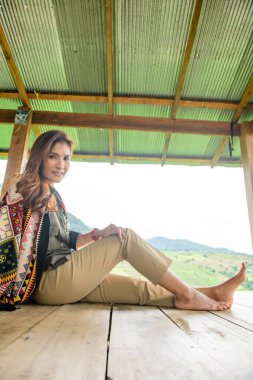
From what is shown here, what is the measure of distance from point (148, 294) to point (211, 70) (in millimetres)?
Answer: 3074

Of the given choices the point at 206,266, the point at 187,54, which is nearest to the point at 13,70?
the point at 187,54

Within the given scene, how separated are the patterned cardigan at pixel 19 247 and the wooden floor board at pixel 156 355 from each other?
0.60 metres

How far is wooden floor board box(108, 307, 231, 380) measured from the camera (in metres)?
0.60

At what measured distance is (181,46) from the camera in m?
3.17

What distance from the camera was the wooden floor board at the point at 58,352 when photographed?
58cm

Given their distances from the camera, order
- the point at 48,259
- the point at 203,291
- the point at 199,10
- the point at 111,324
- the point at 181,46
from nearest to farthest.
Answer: the point at 111,324 < the point at 48,259 < the point at 203,291 < the point at 199,10 < the point at 181,46

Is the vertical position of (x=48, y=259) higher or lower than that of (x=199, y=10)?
lower

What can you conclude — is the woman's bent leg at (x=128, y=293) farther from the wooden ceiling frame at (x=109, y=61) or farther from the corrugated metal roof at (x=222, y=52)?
the corrugated metal roof at (x=222, y=52)

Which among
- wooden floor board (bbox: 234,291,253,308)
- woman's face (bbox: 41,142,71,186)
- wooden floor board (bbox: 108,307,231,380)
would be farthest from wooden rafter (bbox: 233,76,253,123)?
wooden floor board (bbox: 108,307,231,380)

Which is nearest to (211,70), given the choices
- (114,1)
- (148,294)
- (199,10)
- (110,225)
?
(199,10)

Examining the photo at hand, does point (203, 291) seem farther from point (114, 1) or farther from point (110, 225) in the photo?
point (114, 1)

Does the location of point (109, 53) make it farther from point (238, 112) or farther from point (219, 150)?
point (219, 150)

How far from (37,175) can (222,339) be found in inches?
53.1

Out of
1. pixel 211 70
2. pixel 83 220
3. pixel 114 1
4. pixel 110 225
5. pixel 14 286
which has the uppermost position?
pixel 114 1
